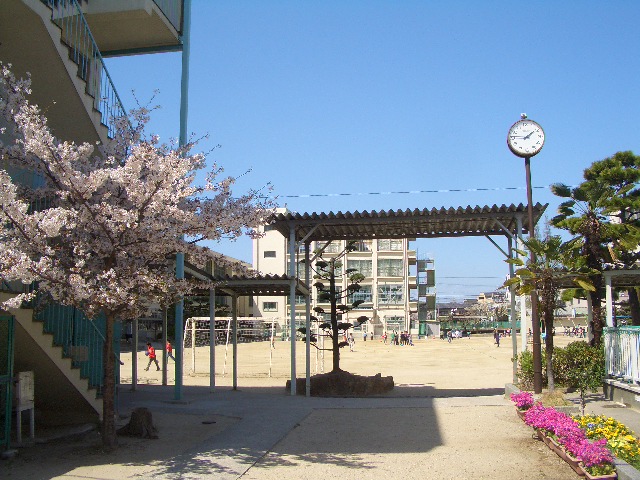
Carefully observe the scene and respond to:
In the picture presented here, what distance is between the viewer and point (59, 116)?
11633 millimetres

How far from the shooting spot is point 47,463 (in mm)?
8539

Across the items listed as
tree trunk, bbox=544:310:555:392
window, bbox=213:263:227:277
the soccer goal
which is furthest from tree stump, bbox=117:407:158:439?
the soccer goal

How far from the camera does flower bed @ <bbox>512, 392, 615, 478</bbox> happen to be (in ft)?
23.9

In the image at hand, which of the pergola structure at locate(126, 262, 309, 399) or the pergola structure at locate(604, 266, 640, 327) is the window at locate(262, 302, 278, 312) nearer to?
the pergola structure at locate(126, 262, 309, 399)

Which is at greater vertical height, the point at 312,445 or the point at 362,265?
the point at 362,265

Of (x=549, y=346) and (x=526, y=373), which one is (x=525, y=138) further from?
(x=526, y=373)

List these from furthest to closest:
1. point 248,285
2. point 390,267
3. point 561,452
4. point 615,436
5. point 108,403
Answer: point 390,267, point 248,285, point 108,403, point 561,452, point 615,436

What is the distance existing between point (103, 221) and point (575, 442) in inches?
248

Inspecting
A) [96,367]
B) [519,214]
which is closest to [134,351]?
[96,367]

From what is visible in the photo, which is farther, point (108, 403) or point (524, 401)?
point (524, 401)

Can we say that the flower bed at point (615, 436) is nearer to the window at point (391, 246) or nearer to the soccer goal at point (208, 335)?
the soccer goal at point (208, 335)

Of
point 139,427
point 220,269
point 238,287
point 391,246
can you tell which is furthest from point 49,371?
point 391,246

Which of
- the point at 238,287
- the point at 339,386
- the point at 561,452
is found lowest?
the point at 339,386

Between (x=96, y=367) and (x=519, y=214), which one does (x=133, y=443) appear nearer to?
(x=96, y=367)
